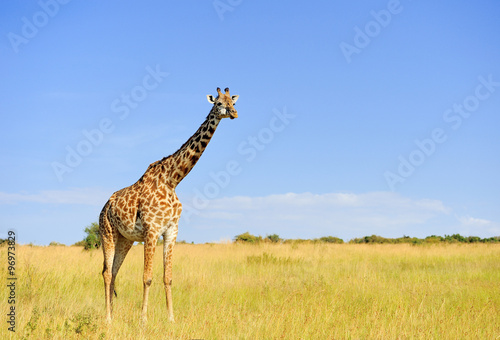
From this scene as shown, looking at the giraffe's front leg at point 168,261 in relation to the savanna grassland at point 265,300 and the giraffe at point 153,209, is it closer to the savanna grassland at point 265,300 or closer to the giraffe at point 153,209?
the giraffe at point 153,209

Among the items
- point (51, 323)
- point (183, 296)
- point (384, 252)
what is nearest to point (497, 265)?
point (384, 252)

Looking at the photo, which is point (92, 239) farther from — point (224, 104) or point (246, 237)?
point (224, 104)

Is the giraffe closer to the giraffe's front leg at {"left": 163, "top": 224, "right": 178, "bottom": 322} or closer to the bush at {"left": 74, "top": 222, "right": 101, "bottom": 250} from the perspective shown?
the giraffe's front leg at {"left": 163, "top": 224, "right": 178, "bottom": 322}

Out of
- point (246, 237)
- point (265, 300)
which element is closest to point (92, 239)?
point (246, 237)

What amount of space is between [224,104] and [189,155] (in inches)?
46.0

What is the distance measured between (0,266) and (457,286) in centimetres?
1185

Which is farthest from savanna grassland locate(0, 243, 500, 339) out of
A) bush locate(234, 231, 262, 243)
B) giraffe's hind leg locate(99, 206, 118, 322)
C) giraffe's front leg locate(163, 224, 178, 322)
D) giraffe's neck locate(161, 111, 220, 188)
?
bush locate(234, 231, 262, 243)

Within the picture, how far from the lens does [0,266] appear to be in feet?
38.4

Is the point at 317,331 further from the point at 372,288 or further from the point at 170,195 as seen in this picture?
the point at 372,288

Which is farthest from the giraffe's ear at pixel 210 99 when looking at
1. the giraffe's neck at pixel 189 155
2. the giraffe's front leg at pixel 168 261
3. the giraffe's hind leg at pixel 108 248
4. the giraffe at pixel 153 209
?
the giraffe's hind leg at pixel 108 248

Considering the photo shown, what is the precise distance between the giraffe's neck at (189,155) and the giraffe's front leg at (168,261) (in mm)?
848

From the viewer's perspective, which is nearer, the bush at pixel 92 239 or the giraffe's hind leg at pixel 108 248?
the giraffe's hind leg at pixel 108 248

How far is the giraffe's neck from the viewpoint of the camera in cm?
821

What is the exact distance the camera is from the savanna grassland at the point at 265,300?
719 centimetres
